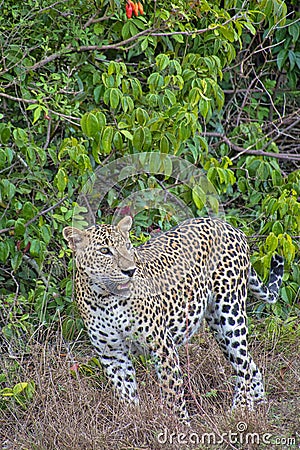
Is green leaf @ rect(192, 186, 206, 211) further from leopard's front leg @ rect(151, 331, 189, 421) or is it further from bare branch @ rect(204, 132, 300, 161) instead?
leopard's front leg @ rect(151, 331, 189, 421)

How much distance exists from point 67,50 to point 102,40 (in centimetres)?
48

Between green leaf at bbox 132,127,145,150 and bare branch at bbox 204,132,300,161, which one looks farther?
bare branch at bbox 204,132,300,161

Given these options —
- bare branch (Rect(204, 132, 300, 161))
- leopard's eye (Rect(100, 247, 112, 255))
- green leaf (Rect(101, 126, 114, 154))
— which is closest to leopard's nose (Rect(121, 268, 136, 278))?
leopard's eye (Rect(100, 247, 112, 255))

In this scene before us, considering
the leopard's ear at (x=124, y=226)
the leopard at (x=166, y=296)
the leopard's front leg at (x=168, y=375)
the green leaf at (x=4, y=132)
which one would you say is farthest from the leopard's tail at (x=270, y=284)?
the green leaf at (x=4, y=132)

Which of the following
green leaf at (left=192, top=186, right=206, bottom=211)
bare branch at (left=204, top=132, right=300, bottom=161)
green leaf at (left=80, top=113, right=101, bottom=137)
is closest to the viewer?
green leaf at (left=80, top=113, right=101, bottom=137)

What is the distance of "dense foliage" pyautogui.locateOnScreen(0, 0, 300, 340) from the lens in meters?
6.06

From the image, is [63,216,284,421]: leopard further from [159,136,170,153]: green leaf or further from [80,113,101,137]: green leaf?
[80,113,101,137]: green leaf

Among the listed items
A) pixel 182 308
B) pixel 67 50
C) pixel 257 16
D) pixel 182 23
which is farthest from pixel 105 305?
pixel 257 16

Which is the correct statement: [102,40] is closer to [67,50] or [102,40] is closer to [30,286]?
[67,50]

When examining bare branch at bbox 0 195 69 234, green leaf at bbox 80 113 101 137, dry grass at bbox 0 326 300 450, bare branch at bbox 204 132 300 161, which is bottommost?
dry grass at bbox 0 326 300 450

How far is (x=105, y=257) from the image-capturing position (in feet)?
16.4

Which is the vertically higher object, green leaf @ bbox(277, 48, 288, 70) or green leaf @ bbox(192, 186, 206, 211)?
green leaf @ bbox(277, 48, 288, 70)

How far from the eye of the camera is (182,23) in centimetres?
701

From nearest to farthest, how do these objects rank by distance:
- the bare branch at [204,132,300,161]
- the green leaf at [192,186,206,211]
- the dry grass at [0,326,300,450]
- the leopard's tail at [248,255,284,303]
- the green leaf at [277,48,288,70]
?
the dry grass at [0,326,300,450] → the leopard's tail at [248,255,284,303] → the green leaf at [192,186,206,211] → the bare branch at [204,132,300,161] → the green leaf at [277,48,288,70]
